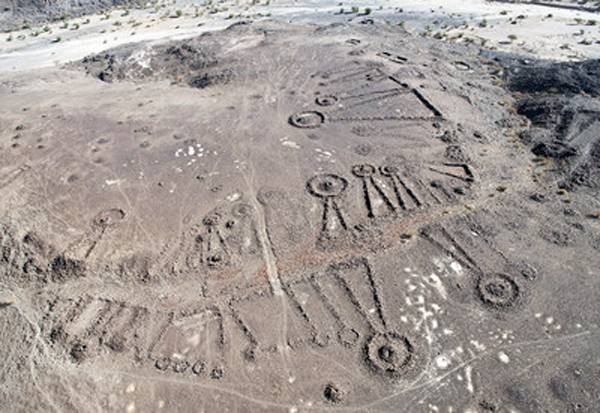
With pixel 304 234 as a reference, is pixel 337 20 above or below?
below

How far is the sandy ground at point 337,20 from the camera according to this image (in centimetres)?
3897

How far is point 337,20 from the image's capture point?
45625 mm

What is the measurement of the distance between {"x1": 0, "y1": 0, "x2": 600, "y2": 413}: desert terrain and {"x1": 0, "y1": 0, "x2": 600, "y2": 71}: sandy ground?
23.8 feet

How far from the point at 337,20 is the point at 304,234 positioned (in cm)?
3189

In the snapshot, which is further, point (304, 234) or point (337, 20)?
point (337, 20)

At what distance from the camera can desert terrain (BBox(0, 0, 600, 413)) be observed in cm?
1484

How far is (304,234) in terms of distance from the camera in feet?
63.2

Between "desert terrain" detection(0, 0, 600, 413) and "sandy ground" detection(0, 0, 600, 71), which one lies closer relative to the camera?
"desert terrain" detection(0, 0, 600, 413)

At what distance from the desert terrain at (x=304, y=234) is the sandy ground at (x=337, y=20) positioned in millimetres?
7265

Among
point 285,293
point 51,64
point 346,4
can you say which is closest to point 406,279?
point 285,293

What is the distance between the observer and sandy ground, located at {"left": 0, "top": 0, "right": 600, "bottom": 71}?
128 feet

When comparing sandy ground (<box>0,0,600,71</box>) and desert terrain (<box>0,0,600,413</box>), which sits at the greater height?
desert terrain (<box>0,0,600,413</box>)

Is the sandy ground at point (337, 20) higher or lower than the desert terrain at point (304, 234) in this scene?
lower

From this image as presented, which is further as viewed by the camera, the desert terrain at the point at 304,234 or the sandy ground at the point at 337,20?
the sandy ground at the point at 337,20
